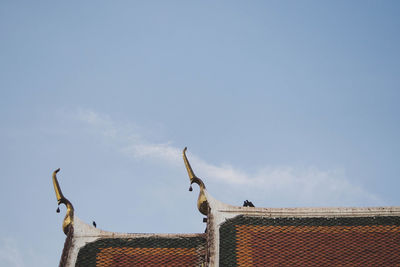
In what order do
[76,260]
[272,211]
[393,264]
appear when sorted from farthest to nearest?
[272,211], [76,260], [393,264]

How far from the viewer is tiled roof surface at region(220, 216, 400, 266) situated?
848 centimetres

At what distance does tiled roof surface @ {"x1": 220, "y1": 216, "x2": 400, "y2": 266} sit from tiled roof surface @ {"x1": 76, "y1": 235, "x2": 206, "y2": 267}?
0.81 meters

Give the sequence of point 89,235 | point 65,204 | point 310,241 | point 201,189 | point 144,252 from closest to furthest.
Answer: point 310,241 < point 144,252 < point 89,235 < point 201,189 < point 65,204

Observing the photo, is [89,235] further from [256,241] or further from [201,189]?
[256,241]

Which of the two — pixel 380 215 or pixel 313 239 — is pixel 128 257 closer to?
pixel 313 239

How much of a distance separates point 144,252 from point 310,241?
12.8 feet

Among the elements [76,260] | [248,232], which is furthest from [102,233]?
[248,232]

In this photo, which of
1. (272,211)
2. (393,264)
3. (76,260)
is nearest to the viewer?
(393,264)

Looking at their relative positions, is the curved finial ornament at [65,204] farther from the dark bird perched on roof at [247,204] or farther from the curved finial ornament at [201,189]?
the dark bird perched on roof at [247,204]

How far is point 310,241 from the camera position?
8922 millimetres

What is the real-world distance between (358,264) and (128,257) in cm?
519

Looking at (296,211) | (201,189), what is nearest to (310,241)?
(296,211)

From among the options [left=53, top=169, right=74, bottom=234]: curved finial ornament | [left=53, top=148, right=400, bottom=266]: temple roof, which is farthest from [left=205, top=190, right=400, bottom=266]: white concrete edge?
[left=53, top=169, right=74, bottom=234]: curved finial ornament

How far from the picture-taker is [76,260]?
8.95 metres
